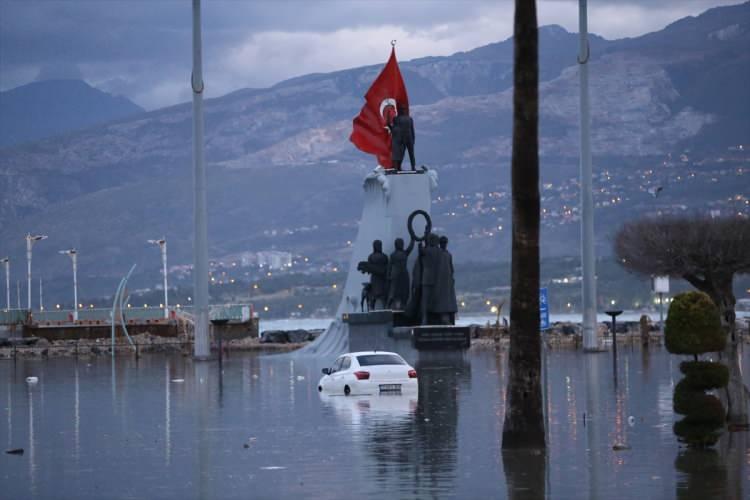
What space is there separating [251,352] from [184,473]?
51.1 meters

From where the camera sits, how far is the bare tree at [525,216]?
18.4m

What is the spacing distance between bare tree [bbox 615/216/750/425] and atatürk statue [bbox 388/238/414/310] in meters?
23.8

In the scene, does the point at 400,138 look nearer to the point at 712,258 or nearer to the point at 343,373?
the point at 343,373

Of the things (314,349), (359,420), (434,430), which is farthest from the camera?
(314,349)

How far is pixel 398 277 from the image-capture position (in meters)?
48.6

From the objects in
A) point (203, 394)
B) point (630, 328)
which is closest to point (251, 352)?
point (630, 328)

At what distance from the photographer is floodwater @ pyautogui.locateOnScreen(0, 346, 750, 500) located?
56.7ft

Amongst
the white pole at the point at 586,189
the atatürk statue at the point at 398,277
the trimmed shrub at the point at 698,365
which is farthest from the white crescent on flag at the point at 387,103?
the trimmed shrub at the point at 698,365

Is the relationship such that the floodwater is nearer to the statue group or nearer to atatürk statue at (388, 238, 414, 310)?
the statue group

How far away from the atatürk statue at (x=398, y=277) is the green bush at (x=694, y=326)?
93.6ft

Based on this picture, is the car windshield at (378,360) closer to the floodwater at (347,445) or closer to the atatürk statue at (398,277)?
the floodwater at (347,445)

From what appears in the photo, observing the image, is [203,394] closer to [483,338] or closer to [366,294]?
[366,294]

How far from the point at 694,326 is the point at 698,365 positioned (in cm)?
58

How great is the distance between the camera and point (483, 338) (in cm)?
7088
